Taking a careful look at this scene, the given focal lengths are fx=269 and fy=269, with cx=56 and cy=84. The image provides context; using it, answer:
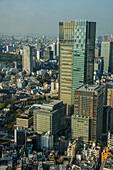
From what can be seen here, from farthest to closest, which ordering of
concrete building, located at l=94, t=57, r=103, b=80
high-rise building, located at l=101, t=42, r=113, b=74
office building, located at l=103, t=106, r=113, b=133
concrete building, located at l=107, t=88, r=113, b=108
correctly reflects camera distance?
high-rise building, located at l=101, t=42, r=113, b=74, concrete building, located at l=94, t=57, r=103, b=80, concrete building, located at l=107, t=88, r=113, b=108, office building, located at l=103, t=106, r=113, b=133

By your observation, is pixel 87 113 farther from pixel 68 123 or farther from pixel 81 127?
pixel 68 123

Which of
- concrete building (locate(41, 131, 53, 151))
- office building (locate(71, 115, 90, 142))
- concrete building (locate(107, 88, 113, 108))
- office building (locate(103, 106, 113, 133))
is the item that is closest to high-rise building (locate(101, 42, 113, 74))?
concrete building (locate(107, 88, 113, 108))

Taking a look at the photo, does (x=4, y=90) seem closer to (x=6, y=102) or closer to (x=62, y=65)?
(x=6, y=102)

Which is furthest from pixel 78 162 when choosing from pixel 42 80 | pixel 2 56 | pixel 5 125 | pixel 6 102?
pixel 2 56

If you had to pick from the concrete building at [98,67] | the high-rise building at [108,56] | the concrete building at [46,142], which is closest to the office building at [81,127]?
the concrete building at [46,142]

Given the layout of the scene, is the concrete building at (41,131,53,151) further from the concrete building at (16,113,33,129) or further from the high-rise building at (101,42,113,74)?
the high-rise building at (101,42,113,74)

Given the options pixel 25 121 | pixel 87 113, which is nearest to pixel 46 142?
pixel 87 113

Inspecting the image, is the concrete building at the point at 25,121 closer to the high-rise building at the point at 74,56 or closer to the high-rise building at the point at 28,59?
the high-rise building at the point at 74,56
